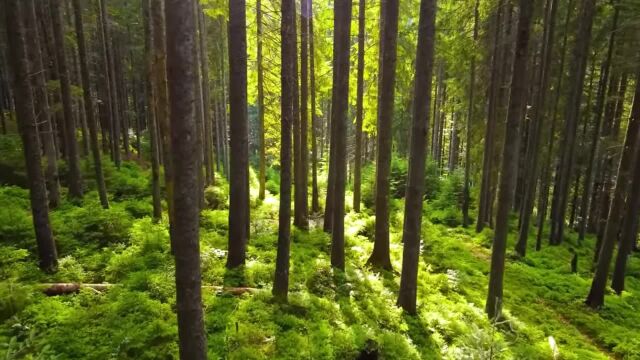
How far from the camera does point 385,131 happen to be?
437 inches

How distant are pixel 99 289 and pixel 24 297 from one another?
140 centimetres

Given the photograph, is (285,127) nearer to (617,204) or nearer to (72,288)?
(72,288)

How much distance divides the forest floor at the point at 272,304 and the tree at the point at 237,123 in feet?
2.45

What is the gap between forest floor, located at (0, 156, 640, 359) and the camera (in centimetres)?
672

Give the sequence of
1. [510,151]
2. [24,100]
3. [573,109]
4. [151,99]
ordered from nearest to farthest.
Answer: [24,100] < [510,151] < [151,99] < [573,109]

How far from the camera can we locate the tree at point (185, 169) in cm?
435

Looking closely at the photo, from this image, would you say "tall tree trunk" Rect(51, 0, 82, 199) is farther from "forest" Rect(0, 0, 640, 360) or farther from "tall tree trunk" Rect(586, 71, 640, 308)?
"tall tree trunk" Rect(586, 71, 640, 308)

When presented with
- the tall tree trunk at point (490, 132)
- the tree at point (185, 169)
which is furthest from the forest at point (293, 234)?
the tall tree trunk at point (490, 132)

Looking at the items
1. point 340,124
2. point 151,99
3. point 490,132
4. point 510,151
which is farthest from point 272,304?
point 490,132

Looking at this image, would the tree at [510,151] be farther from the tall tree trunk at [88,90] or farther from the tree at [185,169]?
the tall tree trunk at [88,90]

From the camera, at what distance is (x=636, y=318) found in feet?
39.1

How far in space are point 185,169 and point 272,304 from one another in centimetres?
469

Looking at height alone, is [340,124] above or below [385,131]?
above

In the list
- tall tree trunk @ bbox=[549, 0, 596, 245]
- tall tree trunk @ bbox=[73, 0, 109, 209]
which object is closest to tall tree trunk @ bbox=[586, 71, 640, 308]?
tall tree trunk @ bbox=[549, 0, 596, 245]
